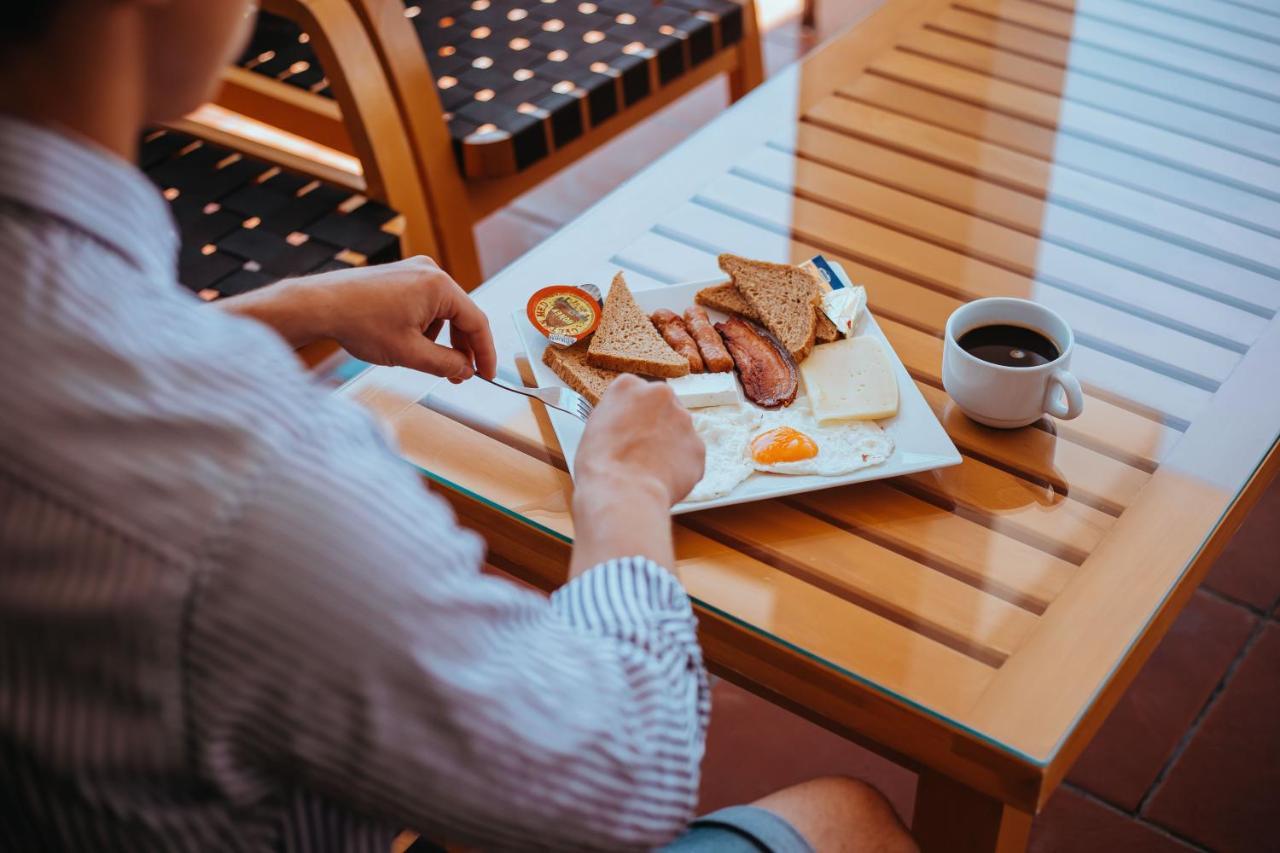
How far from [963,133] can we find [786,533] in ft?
2.47

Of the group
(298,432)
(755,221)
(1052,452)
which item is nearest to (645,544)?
(298,432)

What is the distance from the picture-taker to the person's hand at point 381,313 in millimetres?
1139

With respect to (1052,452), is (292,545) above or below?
above

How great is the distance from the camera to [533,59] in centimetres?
218

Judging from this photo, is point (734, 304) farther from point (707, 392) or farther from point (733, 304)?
point (707, 392)

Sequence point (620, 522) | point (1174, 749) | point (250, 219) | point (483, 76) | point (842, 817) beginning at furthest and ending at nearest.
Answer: point (483, 76)
point (250, 219)
point (1174, 749)
point (842, 817)
point (620, 522)

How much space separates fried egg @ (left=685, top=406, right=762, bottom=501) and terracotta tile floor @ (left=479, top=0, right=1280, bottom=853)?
74cm

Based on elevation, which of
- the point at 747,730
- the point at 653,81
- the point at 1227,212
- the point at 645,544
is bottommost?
the point at 747,730

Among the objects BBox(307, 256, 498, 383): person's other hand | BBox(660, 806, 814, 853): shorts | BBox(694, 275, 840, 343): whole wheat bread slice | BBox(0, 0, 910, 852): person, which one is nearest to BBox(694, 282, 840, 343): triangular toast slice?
BBox(694, 275, 840, 343): whole wheat bread slice

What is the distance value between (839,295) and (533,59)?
3.78 ft

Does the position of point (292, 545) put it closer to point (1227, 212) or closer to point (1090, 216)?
point (1090, 216)

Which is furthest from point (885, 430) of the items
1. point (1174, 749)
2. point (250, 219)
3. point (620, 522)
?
point (250, 219)

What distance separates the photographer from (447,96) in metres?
2.09

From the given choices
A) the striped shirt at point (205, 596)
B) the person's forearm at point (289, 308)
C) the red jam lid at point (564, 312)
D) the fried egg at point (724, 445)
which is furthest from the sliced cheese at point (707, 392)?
the striped shirt at point (205, 596)
